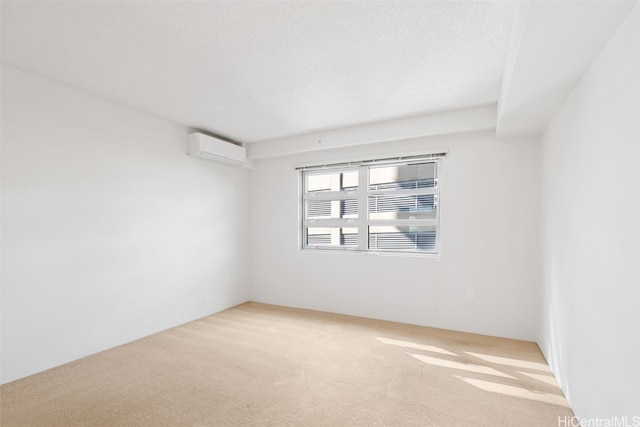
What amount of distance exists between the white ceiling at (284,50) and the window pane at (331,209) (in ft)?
4.94

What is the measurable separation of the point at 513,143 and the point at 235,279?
13.5 feet

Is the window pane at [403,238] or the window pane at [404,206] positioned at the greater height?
the window pane at [404,206]

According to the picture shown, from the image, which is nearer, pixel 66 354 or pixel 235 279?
pixel 66 354

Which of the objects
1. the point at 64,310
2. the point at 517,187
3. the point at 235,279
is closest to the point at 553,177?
the point at 517,187

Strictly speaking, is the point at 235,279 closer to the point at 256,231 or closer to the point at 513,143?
the point at 256,231

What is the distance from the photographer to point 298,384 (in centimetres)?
226

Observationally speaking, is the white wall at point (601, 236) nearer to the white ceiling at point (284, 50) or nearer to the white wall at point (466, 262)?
the white ceiling at point (284, 50)

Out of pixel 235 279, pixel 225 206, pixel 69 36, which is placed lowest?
pixel 235 279

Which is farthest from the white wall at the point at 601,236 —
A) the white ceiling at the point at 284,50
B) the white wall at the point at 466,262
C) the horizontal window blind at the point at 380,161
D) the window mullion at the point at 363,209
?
the window mullion at the point at 363,209

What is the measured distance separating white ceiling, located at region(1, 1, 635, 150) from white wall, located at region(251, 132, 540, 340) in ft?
2.27

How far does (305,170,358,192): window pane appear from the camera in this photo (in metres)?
4.21

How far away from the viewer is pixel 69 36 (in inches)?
75.4

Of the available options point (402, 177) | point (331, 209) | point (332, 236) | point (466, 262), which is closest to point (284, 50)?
point (402, 177)

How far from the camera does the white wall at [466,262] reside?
310cm
